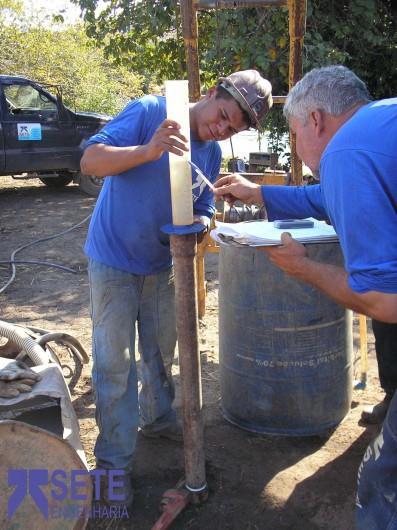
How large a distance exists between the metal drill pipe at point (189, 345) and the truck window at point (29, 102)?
8.42 metres

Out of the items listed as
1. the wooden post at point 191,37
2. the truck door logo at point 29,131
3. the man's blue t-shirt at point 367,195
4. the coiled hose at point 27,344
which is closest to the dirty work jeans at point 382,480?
the man's blue t-shirt at point 367,195

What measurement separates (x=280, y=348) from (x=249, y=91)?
1.27 m

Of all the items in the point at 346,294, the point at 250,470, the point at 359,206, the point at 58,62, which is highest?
the point at 58,62

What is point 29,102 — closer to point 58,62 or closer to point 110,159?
point 58,62

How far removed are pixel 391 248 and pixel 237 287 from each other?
1.44 meters

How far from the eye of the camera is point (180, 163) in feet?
7.10

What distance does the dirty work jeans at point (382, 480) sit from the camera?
5.88 ft

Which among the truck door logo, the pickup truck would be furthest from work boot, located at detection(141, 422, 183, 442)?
the truck door logo

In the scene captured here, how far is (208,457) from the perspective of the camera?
2.99 meters

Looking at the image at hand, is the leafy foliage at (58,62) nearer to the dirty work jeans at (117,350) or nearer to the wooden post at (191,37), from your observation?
the wooden post at (191,37)

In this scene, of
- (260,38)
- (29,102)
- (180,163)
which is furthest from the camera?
(29,102)

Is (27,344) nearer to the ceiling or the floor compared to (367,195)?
nearer to the floor

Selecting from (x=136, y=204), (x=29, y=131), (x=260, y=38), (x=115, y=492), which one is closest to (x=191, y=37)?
(x=136, y=204)

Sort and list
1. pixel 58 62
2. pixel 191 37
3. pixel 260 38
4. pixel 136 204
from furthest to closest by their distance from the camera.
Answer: pixel 58 62, pixel 260 38, pixel 191 37, pixel 136 204
